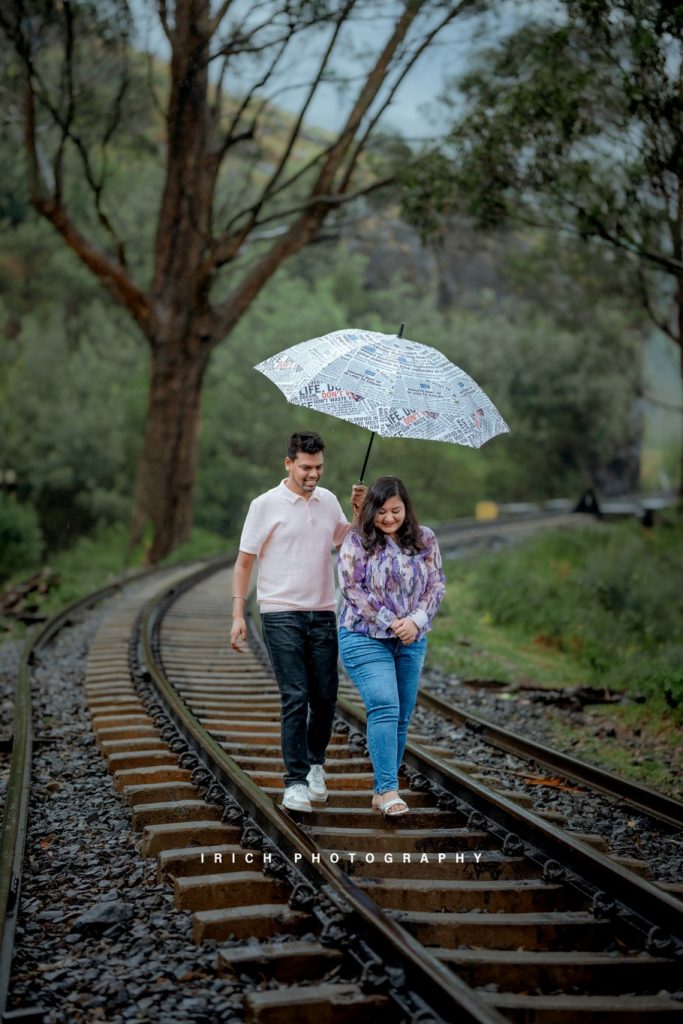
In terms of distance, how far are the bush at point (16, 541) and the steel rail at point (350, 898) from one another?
26.6 meters

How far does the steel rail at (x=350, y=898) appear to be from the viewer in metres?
3.17

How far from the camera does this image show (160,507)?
845 inches

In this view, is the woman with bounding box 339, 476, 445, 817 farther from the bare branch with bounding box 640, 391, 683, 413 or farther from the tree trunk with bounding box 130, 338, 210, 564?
the bare branch with bounding box 640, 391, 683, 413

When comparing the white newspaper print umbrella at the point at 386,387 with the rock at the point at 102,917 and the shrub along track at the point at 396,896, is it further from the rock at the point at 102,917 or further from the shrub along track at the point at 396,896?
the rock at the point at 102,917

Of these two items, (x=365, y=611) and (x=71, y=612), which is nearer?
(x=365, y=611)

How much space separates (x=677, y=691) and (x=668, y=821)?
3347 mm

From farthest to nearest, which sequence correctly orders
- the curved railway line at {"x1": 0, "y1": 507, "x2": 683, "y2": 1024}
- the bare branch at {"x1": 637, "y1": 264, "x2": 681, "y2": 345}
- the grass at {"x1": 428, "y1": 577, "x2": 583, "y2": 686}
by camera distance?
the bare branch at {"x1": 637, "y1": 264, "x2": 681, "y2": 345} → the grass at {"x1": 428, "y1": 577, "x2": 583, "y2": 686} → the curved railway line at {"x1": 0, "y1": 507, "x2": 683, "y2": 1024}

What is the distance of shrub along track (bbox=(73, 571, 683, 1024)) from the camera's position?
3.38 m

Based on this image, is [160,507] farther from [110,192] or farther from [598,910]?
[110,192]

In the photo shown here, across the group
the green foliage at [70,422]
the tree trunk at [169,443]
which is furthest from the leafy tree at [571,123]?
the green foliage at [70,422]

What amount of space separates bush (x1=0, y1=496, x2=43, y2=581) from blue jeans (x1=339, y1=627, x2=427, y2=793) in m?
28.6

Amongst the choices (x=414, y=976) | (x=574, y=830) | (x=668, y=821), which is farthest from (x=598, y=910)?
(x=668, y=821)

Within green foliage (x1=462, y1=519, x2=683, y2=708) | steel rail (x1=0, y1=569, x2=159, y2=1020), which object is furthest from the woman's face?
green foliage (x1=462, y1=519, x2=683, y2=708)

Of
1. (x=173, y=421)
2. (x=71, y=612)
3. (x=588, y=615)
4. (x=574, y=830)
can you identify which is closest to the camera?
(x=574, y=830)
